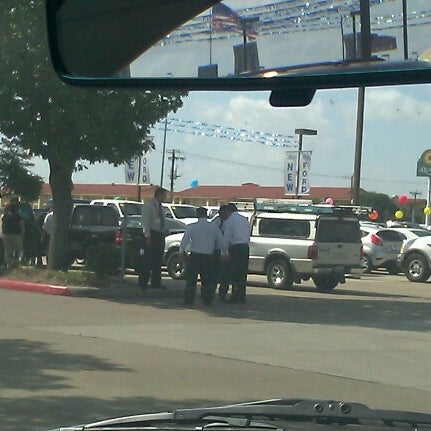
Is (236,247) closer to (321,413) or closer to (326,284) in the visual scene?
(326,284)

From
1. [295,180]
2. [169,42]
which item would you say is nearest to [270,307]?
[295,180]

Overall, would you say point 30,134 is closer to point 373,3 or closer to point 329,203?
point 329,203

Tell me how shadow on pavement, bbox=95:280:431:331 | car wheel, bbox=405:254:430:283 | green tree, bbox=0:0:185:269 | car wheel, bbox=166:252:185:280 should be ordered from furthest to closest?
car wheel, bbox=405:254:430:283 → car wheel, bbox=166:252:185:280 → green tree, bbox=0:0:185:269 → shadow on pavement, bbox=95:280:431:331

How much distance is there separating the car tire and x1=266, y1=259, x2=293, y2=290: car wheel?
6223mm

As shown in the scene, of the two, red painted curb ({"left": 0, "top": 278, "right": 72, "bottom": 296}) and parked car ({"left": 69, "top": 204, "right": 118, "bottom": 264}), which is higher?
parked car ({"left": 69, "top": 204, "right": 118, "bottom": 264})

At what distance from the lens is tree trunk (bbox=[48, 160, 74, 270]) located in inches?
711

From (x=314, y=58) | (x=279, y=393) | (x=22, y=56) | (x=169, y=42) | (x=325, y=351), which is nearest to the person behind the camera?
(x=314, y=58)

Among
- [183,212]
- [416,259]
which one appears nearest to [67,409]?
[416,259]

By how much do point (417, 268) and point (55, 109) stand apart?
42.1 ft

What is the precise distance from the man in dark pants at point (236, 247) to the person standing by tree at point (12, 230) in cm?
586

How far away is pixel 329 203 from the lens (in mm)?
18750

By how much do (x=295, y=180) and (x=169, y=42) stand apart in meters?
12.8

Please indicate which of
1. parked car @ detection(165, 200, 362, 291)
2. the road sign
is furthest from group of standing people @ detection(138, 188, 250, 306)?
the road sign

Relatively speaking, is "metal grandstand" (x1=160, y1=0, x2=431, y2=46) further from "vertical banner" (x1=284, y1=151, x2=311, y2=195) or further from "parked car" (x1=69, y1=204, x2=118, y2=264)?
"parked car" (x1=69, y1=204, x2=118, y2=264)
